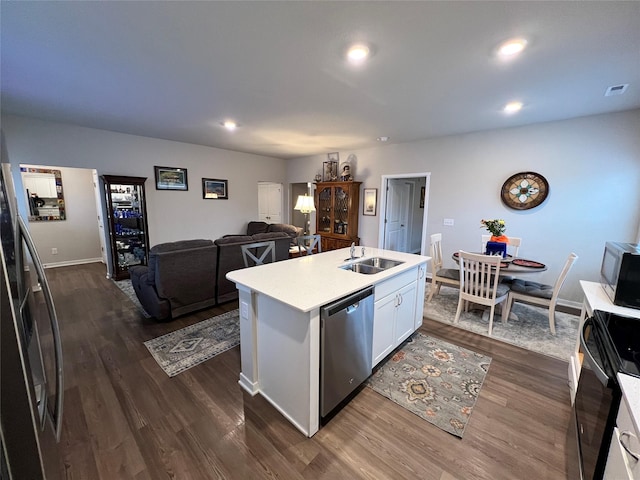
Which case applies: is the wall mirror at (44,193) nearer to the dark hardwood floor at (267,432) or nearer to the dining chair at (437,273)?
the dark hardwood floor at (267,432)

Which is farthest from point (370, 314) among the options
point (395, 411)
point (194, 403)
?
point (194, 403)

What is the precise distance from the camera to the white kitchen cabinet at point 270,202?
7484 millimetres

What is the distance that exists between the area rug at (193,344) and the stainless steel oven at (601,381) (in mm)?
2634

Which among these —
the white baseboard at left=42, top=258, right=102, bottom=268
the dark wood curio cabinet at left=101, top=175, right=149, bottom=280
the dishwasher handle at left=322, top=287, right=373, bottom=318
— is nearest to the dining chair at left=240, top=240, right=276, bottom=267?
the dishwasher handle at left=322, top=287, right=373, bottom=318

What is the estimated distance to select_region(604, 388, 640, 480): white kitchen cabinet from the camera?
856 mm

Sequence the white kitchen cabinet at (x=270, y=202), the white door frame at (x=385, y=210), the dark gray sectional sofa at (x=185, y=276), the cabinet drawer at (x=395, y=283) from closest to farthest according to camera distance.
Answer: the cabinet drawer at (x=395, y=283) → the dark gray sectional sofa at (x=185, y=276) → the white door frame at (x=385, y=210) → the white kitchen cabinet at (x=270, y=202)

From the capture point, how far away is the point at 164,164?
520cm

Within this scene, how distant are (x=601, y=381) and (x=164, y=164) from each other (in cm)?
638

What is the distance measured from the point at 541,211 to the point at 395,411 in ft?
12.6

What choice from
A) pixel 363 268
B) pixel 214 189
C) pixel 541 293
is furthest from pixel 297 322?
pixel 214 189

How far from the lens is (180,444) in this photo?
1627 millimetres

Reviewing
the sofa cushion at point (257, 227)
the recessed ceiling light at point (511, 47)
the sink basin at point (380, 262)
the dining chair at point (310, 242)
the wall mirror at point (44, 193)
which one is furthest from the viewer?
the sofa cushion at point (257, 227)

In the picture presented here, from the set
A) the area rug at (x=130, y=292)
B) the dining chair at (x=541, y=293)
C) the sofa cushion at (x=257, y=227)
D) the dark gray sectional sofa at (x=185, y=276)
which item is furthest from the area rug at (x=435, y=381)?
the sofa cushion at (x=257, y=227)

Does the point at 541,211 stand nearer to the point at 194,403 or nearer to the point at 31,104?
the point at 194,403
